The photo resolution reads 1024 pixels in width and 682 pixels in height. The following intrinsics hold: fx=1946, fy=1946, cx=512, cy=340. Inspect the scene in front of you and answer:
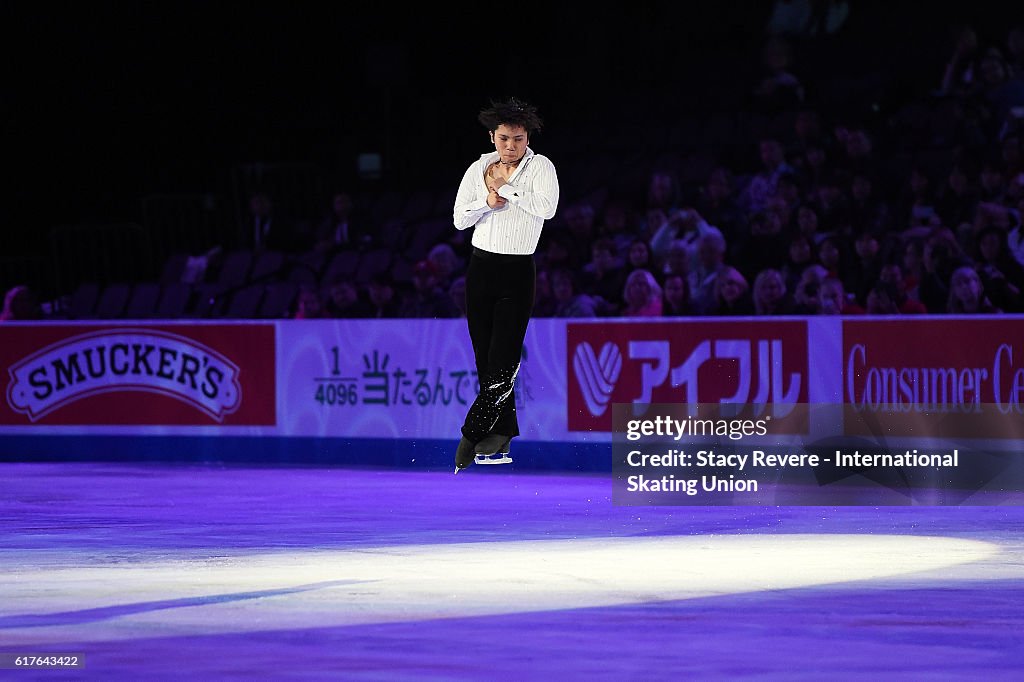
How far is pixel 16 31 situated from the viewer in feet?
78.2

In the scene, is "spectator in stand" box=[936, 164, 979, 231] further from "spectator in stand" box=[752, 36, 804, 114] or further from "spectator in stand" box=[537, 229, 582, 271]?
"spectator in stand" box=[537, 229, 582, 271]

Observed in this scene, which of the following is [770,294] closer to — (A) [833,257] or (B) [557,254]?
(A) [833,257]

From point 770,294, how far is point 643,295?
1.09 meters

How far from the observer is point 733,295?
599 inches

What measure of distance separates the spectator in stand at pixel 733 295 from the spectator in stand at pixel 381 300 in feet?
10.3

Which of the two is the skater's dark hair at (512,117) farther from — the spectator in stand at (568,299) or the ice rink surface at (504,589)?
the spectator in stand at (568,299)

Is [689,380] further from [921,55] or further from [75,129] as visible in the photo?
[75,129]

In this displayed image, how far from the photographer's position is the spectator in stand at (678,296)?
15508 millimetres

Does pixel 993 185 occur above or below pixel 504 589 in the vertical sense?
above

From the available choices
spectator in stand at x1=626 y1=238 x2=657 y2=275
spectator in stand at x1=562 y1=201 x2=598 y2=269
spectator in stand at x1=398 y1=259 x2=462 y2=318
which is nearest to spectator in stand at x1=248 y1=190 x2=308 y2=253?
spectator in stand at x1=398 y1=259 x2=462 y2=318

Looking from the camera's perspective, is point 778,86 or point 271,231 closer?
point 778,86

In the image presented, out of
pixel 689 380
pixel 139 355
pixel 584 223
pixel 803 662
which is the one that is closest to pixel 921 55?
pixel 584 223

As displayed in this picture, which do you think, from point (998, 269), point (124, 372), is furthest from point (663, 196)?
point (124, 372)

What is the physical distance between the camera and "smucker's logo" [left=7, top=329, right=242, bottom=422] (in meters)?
16.9
